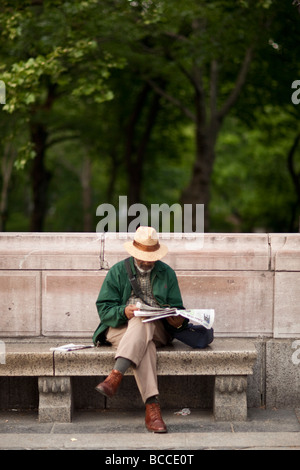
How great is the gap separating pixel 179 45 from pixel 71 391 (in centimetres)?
830

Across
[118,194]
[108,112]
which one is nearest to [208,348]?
[108,112]

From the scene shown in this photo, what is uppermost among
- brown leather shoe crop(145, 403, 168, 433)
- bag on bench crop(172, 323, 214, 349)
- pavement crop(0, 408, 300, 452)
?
bag on bench crop(172, 323, 214, 349)

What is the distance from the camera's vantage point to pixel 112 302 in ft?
18.9

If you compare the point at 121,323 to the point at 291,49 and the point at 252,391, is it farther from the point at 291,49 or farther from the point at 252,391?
the point at 291,49

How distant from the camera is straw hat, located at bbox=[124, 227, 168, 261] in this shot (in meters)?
5.68

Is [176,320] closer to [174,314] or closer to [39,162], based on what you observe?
[174,314]

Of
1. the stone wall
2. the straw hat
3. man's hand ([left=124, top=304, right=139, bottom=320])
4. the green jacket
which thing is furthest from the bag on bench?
the straw hat

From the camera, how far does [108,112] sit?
18859 mm

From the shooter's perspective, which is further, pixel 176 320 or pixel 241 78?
pixel 241 78

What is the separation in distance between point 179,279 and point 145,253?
2.32 ft

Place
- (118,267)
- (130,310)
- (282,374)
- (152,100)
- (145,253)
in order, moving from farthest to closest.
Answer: (152,100), (282,374), (118,267), (145,253), (130,310)

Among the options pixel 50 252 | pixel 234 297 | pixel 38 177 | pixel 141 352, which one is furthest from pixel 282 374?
pixel 38 177

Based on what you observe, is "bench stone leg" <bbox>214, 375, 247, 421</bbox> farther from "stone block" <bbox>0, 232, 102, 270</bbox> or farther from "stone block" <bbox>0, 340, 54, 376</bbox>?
"stone block" <bbox>0, 232, 102, 270</bbox>

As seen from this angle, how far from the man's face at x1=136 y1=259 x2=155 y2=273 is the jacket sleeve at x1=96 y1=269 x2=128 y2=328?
207mm
